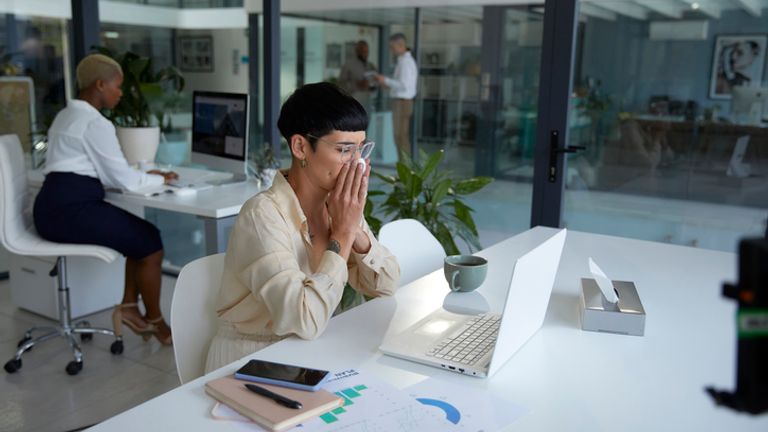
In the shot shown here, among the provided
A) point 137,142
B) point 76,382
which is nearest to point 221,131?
point 137,142

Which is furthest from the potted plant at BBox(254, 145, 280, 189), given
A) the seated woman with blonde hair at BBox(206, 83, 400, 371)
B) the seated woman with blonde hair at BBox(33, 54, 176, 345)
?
the seated woman with blonde hair at BBox(206, 83, 400, 371)

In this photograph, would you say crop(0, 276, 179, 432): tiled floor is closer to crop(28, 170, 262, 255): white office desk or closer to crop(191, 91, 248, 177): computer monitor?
crop(28, 170, 262, 255): white office desk

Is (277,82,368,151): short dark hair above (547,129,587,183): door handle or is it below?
above

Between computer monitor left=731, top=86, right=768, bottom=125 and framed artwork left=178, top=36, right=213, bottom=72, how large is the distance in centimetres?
318

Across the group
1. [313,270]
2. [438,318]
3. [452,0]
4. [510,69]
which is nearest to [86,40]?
[452,0]

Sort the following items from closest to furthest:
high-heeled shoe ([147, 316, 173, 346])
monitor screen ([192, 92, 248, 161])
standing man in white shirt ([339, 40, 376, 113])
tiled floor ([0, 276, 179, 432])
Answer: tiled floor ([0, 276, 179, 432]) → high-heeled shoe ([147, 316, 173, 346]) → monitor screen ([192, 92, 248, 161]) → standing man in white shirt ([339, 40, 376, 113])

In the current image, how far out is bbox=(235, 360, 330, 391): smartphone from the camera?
1268 millimetres

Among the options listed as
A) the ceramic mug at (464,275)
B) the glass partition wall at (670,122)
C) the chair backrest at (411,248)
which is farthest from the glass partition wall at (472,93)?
the ceramic mug at (464,275)

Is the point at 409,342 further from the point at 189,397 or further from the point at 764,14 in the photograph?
the point at 764,14

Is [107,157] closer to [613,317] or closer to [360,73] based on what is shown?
[360,73]

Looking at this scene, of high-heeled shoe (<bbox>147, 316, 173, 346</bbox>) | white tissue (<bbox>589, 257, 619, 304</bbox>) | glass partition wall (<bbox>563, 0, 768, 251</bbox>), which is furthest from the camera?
high-heeled shoe (<bbox>147, 316, 173, 346</bbox>)

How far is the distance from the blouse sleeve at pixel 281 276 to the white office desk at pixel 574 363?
0.05 meters

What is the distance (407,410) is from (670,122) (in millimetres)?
2467

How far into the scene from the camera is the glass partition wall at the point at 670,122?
2.98 metres
